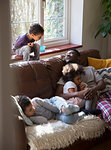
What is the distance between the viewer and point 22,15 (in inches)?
125

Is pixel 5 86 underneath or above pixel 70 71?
above

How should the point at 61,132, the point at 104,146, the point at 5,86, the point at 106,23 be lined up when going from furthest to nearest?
the point at 106,23, the point at 104,146, the point at 61,132, the point at 5,86

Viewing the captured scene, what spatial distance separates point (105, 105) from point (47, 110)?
0.52 m

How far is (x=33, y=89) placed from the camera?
7.73 feet

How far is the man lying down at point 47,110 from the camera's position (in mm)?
1970

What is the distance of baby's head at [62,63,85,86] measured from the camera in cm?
252

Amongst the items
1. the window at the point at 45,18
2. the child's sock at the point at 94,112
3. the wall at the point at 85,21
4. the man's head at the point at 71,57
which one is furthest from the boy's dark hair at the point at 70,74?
the wall at the point at 85,21

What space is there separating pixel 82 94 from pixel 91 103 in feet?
0.39

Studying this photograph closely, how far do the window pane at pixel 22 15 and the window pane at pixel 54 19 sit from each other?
235 mm

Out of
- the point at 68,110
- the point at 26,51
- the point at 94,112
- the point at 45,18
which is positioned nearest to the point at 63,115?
the point at 68,110

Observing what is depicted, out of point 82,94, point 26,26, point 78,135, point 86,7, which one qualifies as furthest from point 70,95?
point 86,7

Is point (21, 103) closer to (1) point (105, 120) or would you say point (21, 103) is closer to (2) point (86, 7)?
(1) point (105, 120)

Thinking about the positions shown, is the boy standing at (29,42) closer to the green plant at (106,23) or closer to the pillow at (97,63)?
the pillow at (97,63)

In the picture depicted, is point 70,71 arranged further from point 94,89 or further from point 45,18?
point 45,18
